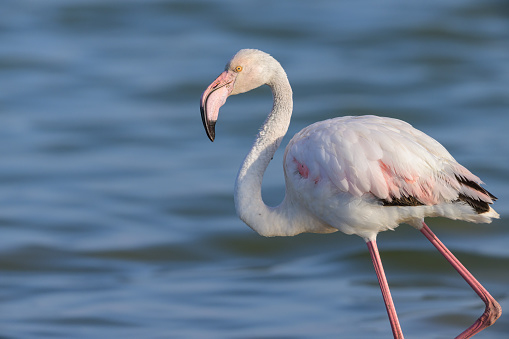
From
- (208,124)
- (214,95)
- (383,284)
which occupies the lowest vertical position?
(383,284)

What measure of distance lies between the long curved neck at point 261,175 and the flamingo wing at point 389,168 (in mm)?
511

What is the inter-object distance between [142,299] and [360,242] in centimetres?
314

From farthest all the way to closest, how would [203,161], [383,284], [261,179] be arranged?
[203,161]
[261,179]
[383,284]

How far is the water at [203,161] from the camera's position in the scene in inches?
361

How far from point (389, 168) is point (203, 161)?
8.06 meters

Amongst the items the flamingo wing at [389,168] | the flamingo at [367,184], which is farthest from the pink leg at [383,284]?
the flamingo wing at [389,168]

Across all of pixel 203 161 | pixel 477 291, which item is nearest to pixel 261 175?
pixel 477 291

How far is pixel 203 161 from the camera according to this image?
1374cm

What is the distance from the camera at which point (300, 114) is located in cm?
1545

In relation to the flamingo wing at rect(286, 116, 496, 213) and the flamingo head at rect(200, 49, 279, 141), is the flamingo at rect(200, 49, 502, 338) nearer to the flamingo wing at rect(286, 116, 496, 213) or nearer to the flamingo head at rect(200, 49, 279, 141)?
the flamingo wing at rect(286, 116, 496, 213)

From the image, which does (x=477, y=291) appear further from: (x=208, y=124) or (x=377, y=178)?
(x=208, y=124)

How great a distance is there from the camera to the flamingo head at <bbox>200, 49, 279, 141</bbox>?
6.39 meters

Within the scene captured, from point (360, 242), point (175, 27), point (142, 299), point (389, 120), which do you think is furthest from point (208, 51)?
point (389, 120)

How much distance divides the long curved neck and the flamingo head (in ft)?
0.37
